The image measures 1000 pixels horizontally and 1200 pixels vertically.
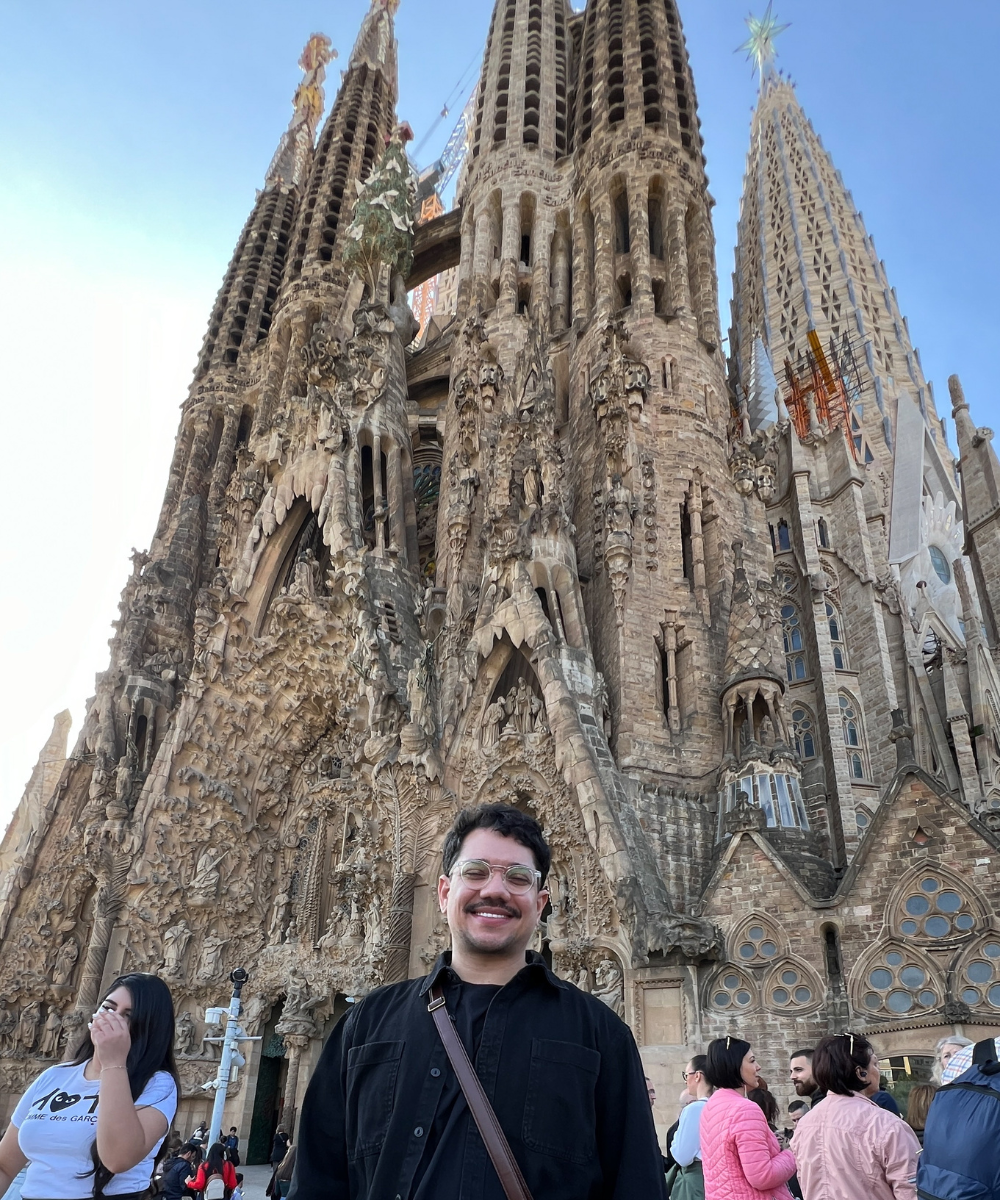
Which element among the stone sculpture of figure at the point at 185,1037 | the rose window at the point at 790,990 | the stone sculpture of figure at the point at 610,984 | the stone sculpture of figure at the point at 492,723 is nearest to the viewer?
the rose window at the point at 790,990

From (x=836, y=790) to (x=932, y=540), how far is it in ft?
36.8

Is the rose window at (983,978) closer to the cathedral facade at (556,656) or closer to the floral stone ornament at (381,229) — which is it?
the cathedral facade at (556,656)

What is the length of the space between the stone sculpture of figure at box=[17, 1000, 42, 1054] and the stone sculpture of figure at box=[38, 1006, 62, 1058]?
0.20 metres

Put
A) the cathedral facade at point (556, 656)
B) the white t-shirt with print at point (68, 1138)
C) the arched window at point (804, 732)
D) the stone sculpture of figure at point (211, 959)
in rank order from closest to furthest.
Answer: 1. the white t-shirt with print at point (68, 1138)
2. the cathedral facade at point (556, 656)
3. the stone sculpture of figure at point (211, 959)
4. the arched window at point (804, 732)

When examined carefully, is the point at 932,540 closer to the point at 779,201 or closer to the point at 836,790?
the point at 836,790

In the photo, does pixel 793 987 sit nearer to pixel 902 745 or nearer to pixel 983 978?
pixel 983 978

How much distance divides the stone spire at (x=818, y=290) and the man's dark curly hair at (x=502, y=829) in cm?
2956

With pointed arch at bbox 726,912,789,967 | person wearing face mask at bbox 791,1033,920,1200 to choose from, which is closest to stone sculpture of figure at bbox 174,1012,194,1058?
pointed arch at bbox 726,912,789,967

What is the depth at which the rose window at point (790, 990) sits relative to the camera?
10633mm

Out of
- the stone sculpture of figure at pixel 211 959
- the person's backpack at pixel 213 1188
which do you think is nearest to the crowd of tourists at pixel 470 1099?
the person's backpack at pixel 213 1188

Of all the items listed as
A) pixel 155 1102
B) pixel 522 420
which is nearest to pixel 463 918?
pixel 155 1102

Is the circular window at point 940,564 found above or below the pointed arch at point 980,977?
above

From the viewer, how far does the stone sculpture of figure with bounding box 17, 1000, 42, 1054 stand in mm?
18062

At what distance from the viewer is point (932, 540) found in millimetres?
26766
